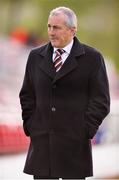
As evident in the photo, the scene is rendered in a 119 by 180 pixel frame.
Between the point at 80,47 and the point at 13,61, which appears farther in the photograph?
Answer: the point at 13,61

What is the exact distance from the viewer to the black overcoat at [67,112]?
12.7ft

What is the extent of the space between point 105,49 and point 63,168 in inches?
172

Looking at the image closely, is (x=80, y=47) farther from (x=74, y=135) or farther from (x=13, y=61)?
(x=13, y=61)

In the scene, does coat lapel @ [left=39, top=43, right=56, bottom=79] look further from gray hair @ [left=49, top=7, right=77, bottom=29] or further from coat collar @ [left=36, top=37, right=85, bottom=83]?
gray hair @ [left=49, top=7, right=77, bottom=29]

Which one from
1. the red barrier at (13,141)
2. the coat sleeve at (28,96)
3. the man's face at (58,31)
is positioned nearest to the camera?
the man's face at (58,31)

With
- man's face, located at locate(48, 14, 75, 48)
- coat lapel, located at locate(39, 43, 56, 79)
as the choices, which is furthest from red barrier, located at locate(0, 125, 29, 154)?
man's face, located at locate(48, 14, 75, 48)

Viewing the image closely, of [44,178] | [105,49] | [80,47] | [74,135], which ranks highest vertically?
[105,49]

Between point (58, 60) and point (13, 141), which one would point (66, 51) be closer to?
point (58, 60)

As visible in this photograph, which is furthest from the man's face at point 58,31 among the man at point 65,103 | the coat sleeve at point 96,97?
the coat sleeve at point 96,97

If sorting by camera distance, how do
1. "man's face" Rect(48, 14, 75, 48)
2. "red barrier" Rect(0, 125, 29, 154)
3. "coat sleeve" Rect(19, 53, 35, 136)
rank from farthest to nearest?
1. "red barrier" Rect(0, 125, 29, 154)
2. "coat sleeve" Rect(19, 53, 35, 136)
3. "man's face" Rect(48, 14, 75, 48)

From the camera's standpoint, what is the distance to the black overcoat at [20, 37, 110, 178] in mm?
3873

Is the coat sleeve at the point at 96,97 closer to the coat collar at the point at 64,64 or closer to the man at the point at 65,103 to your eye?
the man at the point at 65,103

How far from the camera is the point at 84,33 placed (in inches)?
305

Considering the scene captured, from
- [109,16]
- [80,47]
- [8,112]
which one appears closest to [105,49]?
[109,16]
